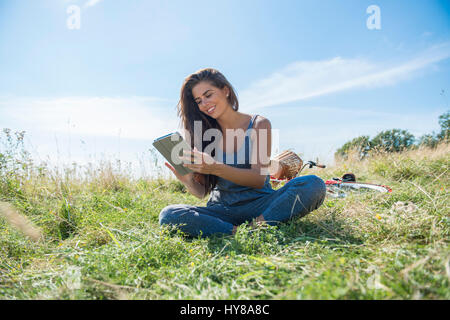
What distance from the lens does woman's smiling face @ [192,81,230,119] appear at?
8.85 ft

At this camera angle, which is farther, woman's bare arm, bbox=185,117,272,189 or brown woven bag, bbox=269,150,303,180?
brown woven bag, bbox=269,150,303,180

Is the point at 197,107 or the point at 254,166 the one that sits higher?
the point at 197,107

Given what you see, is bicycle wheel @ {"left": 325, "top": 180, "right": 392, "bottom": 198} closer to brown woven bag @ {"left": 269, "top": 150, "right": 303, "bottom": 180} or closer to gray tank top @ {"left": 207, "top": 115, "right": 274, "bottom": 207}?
brown woven bag @ {"left": 269, "top": 150, "right": 303, "bottom": 180}

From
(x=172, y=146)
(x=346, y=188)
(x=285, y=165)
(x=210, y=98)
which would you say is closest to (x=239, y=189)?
(x=172, y=146)

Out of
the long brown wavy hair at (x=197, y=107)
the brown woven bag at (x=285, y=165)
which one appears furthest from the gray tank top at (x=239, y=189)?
the brown woven bag at (x=285, y=165)

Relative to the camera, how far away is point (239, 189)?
98.3 inches

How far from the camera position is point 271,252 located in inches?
66.2

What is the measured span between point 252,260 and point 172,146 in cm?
112

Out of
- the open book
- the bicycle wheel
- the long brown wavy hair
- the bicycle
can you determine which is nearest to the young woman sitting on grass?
the long brown wavy hair

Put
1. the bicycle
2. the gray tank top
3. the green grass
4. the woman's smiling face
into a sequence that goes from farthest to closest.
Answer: the bicycle, the woman's smiling face, the gray tank top, the green grass

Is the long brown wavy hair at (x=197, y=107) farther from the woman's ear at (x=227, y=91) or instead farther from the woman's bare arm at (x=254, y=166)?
the woman's bare arm at (x=254, y=166)

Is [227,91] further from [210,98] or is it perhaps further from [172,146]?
[172,146]

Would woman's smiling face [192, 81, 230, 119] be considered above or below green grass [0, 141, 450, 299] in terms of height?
above

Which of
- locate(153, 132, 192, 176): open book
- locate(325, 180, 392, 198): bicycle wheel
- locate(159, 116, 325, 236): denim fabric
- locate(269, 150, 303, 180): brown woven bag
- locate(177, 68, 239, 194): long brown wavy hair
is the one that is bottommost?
locate(325, 180, 392, 198): bicycle wheel
